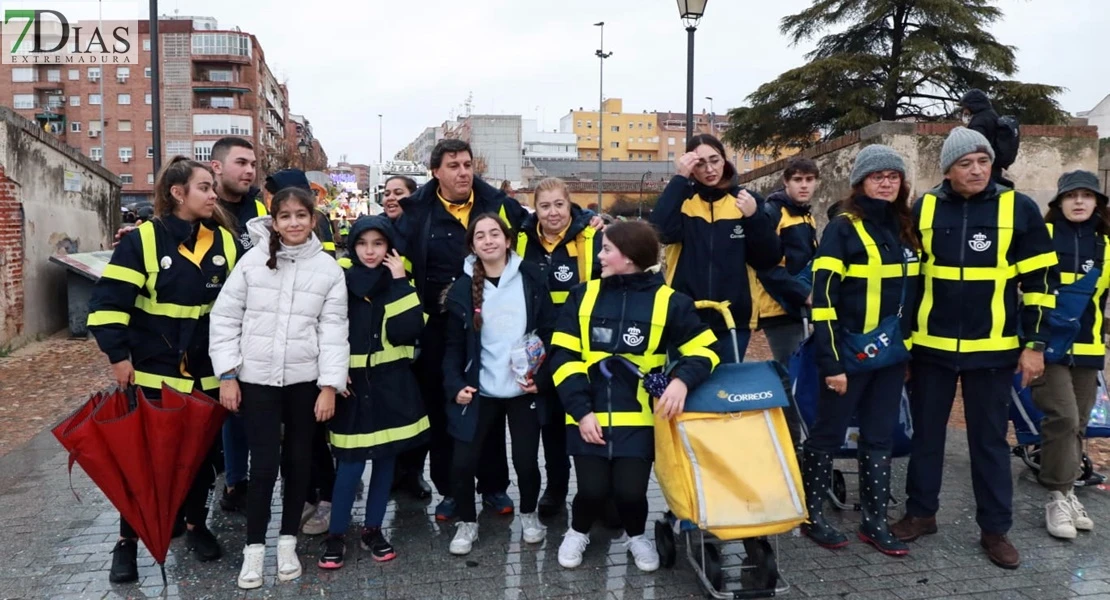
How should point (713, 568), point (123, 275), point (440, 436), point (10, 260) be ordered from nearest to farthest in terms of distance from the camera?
point (713, 568) < point (123, 275) < point (440, 436) < point (10, 260)

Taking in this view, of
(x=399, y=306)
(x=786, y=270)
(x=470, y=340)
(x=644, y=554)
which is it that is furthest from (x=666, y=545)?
(x=786, y=270)

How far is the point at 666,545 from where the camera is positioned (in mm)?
3898

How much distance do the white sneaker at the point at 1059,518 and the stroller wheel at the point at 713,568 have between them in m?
1.97

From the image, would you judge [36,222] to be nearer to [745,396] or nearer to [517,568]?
[517,568]

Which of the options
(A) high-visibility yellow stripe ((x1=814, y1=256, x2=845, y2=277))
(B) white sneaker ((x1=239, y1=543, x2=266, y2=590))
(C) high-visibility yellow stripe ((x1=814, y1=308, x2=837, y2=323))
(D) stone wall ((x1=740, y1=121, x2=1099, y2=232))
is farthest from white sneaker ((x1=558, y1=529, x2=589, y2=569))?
(D) stone wall ((x1=740, y1=121, x2=1099, y2=232))

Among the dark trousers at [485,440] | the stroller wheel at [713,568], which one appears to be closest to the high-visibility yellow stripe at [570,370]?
the dark trousers at [485,440]

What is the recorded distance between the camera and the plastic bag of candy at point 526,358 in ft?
13.3

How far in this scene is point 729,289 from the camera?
4293 millimetres

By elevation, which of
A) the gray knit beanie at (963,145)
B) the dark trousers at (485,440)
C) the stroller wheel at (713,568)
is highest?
the gray knit beanie at (963,145)

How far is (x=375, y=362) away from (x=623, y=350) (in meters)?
1.28

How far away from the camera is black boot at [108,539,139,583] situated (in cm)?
379

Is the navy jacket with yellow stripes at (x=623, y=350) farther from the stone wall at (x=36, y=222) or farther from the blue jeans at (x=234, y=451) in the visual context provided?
the stone wall at (x=36, y=222)

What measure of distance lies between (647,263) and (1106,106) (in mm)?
37314

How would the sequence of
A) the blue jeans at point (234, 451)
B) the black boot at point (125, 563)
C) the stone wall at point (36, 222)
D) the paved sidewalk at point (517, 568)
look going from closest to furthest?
the paved sidewalk at point (517, 568) < the black boot at point (125, 563) < the blue jeans at point (234, 451) < the stone wall at point (36, 222)
